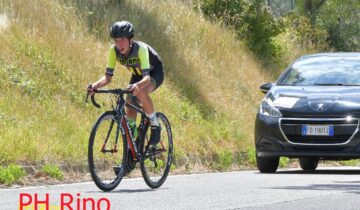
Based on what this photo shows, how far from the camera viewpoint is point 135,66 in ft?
40.6

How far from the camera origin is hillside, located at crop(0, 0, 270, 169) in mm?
16281

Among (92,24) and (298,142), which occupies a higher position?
(92,24)

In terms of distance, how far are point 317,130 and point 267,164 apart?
1259 mm

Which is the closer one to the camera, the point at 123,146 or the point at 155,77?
the point at 123,146

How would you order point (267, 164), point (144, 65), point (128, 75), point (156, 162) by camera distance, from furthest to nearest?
1. point (128, 75)
2. point (267, 164)
3. point (156, 162)
4. point (144, 65)

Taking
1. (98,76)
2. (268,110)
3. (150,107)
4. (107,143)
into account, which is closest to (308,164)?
(268,110)

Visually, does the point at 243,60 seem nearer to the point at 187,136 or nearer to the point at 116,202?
the point at 187,136

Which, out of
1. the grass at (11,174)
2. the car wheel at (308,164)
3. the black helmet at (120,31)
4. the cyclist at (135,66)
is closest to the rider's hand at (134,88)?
the cyclist at (135,66)

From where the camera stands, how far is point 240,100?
23953 mm

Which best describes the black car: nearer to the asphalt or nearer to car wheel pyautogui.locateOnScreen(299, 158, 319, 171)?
the asphalt

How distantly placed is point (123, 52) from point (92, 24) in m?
10.7

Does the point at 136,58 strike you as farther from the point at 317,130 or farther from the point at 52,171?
the point at 317,130

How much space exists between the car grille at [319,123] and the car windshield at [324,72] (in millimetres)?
1089

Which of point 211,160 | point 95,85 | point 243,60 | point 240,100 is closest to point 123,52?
point 95,85
